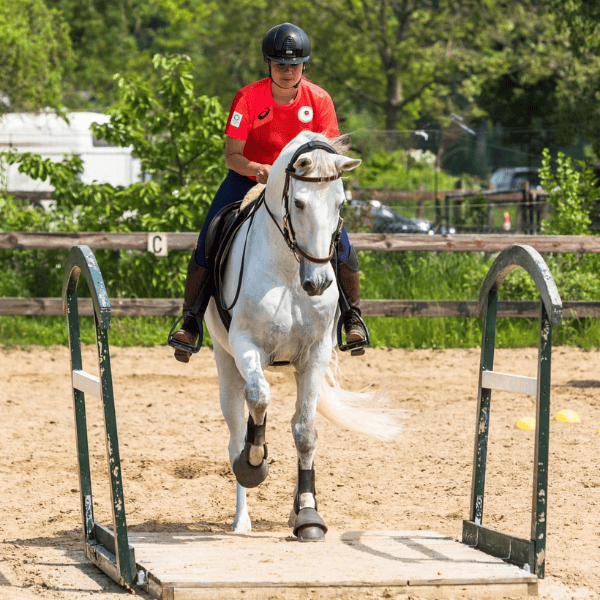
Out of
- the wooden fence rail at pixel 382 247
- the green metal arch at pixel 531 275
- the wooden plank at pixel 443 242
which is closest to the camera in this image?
the green metal arch at pixel 531 275

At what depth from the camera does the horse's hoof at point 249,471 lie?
15.4 feet

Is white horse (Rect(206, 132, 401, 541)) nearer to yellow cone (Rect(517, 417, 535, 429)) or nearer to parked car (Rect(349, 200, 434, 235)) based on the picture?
yellow cone (Rect(517, 417, 535, 429))

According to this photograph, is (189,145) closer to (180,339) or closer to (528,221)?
(528,221)

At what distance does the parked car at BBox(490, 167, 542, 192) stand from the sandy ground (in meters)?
6.33

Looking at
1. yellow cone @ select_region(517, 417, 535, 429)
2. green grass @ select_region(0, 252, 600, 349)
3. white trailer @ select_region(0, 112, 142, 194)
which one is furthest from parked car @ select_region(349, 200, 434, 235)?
yellow cone @ select_region(517, 417, 535, 429)

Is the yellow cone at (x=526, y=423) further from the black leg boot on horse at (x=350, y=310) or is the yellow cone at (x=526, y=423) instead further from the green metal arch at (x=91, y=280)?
the green metal arch at (x=91, y=280)

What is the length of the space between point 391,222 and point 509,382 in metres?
11.0

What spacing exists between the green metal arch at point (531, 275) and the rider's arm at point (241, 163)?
1.29 m

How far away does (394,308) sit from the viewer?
37.2ft

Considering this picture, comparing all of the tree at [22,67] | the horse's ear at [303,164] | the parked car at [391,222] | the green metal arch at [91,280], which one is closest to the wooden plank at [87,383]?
the green metal arch at [91,280]

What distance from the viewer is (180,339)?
5.17m

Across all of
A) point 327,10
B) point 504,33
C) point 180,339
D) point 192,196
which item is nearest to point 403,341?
point 192,196

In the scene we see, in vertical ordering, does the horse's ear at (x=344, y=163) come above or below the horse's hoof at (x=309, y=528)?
above

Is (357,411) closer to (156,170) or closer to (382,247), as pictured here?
(382,247)
